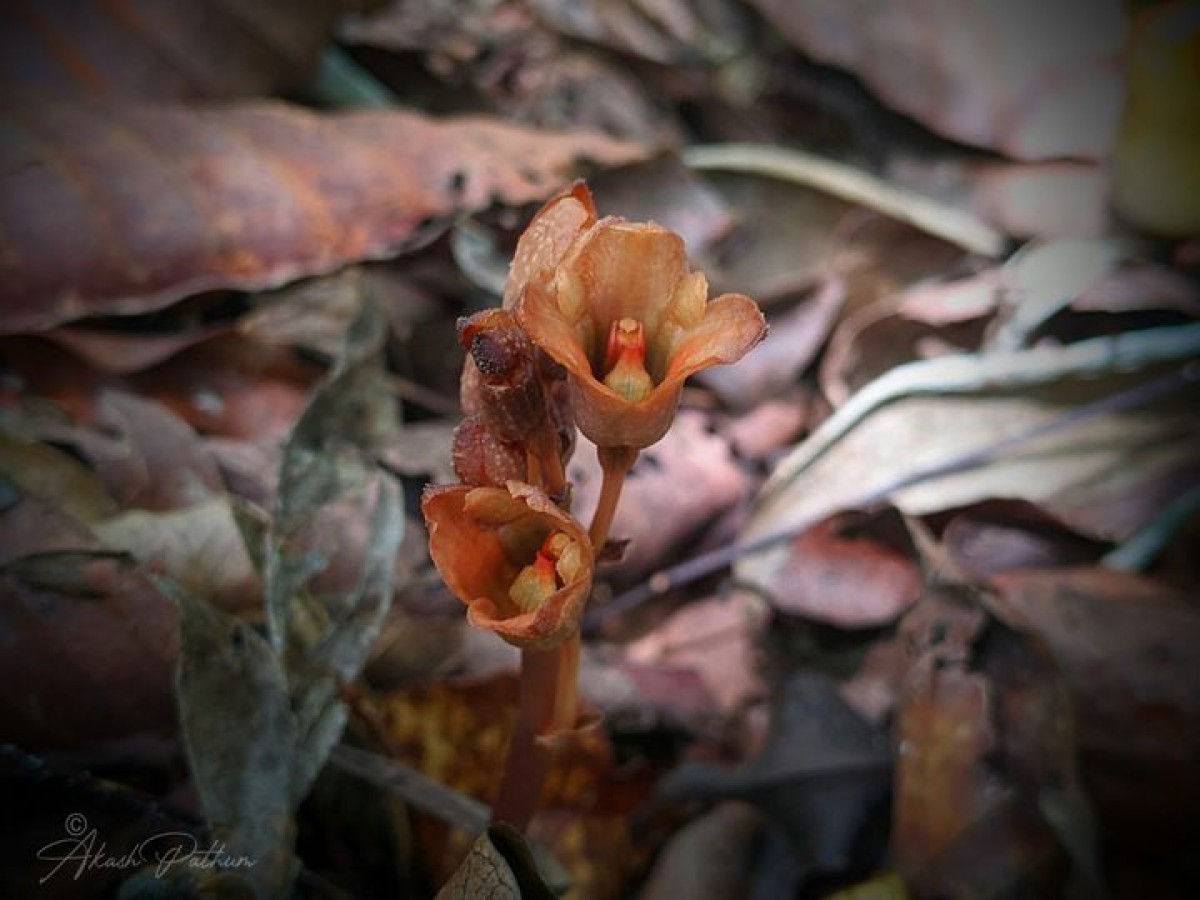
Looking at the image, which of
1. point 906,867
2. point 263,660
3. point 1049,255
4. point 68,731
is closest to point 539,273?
point 263,660

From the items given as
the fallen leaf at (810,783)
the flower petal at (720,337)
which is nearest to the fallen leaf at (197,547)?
the fallen leaf at (810,783)

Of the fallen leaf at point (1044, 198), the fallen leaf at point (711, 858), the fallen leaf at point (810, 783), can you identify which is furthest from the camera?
the fallen leaf at point (1044, 198)

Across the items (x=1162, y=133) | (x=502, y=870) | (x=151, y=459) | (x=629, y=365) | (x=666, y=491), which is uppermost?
(x=1162, y=133)

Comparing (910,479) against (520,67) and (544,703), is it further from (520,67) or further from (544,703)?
(520,67)

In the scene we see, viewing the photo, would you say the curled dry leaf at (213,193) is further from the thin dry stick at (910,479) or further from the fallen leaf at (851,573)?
the fallen leaf at (851,573)

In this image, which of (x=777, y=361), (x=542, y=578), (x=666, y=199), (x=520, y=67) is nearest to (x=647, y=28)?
(x=520, y=67)

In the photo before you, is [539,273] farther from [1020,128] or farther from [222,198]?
[1020,128]
